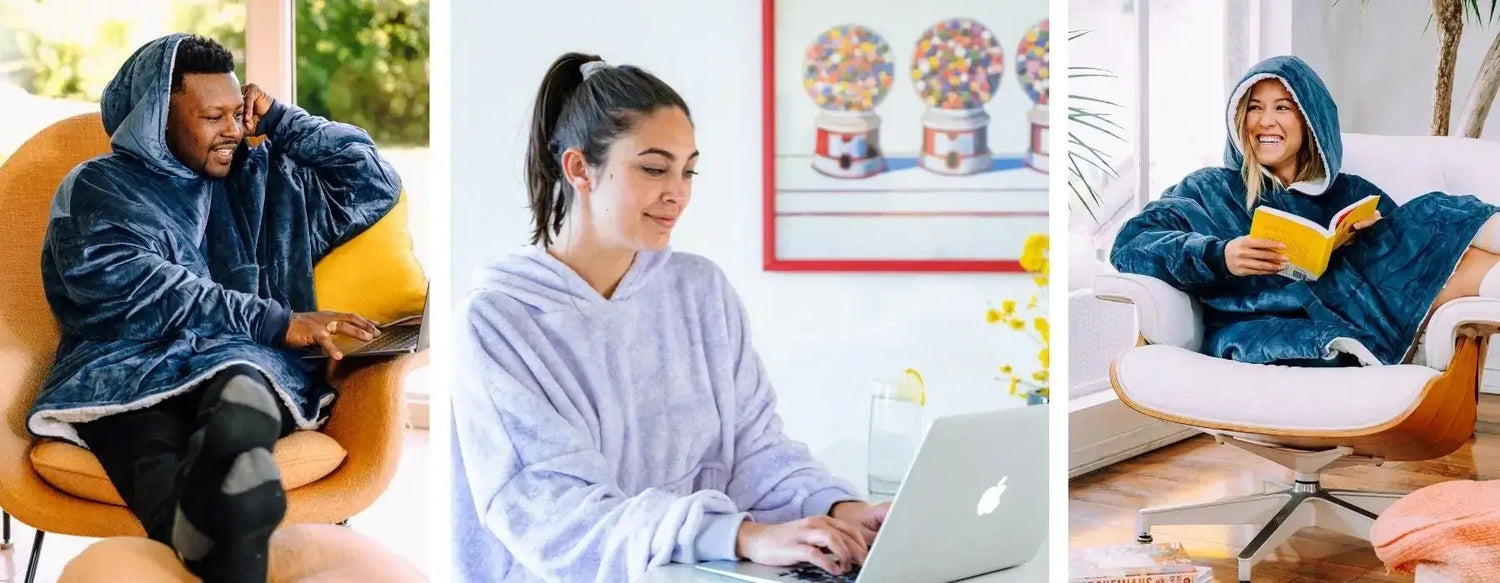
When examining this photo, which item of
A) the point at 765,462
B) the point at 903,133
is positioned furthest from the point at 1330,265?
the point at 765,462

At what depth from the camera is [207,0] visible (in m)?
2.52

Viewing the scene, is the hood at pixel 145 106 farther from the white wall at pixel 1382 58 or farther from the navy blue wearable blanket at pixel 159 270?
the white wall at pixel 1382 58

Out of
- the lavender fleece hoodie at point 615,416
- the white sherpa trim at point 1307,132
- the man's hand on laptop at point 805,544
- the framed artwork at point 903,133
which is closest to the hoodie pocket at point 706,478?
the lavender fleece hoodie at point 615,416

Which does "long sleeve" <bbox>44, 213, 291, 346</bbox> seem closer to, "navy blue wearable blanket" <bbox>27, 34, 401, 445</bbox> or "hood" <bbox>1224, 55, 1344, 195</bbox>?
"navy blue wearable blanket" <bbox>27, 34, 401, 445</bbox>

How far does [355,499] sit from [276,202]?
1.85 ft

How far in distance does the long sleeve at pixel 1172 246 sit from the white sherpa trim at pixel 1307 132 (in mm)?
147

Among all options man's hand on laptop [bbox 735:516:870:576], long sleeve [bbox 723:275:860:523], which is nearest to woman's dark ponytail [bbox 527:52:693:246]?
long sleeve [bbox 723:275:860:523]

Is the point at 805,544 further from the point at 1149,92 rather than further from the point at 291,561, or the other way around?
the point at 1149,92

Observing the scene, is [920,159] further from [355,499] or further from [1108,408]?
[355,499]

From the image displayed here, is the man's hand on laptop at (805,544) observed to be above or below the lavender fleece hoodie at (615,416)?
below

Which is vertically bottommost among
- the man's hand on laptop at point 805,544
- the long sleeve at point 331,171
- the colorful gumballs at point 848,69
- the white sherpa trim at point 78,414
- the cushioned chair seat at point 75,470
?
the man's hand on laptop at point 805,544

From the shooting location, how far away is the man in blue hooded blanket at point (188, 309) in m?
2.34

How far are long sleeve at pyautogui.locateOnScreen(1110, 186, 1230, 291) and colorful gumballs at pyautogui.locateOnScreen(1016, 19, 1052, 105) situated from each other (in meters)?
0.48

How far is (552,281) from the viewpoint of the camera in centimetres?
253
